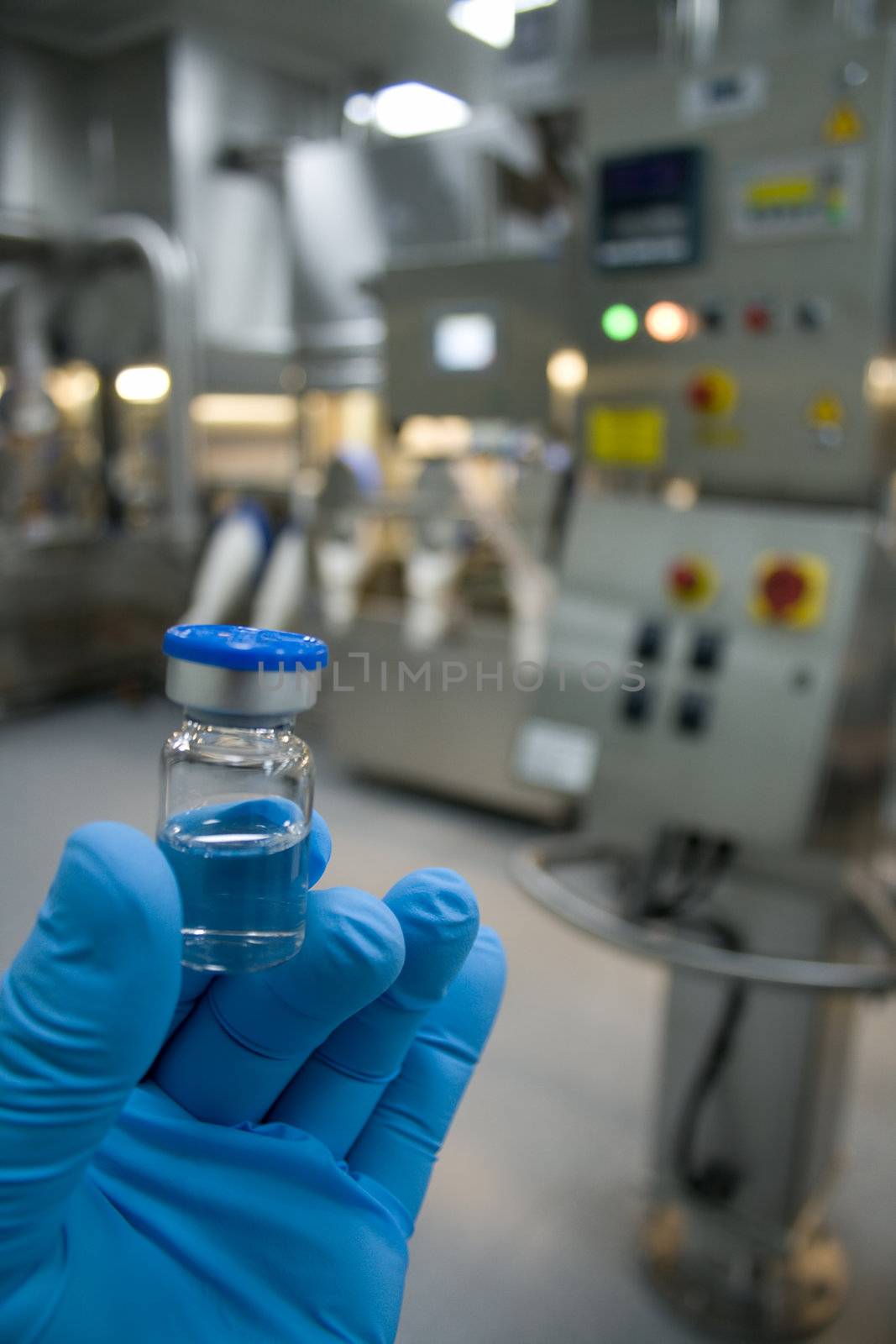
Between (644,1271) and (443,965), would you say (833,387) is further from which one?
(644,1271)

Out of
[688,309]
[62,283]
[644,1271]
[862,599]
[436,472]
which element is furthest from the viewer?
[436,472]

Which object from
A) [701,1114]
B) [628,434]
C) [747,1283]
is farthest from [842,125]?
[747,1283]

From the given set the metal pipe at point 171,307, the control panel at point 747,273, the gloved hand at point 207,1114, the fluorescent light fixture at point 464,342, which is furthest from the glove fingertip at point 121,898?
the fluorescent light fixture at point 464,342

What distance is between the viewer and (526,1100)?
1784 mm

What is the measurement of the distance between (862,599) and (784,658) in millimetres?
117

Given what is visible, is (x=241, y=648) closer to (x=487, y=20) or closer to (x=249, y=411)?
(x=487, y=20)

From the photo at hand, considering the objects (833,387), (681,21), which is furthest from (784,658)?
(681,21)

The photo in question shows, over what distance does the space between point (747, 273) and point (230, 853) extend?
45.5 inches

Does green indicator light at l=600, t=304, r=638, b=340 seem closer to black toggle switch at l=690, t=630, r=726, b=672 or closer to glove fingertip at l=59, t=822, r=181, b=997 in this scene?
black toggle switch at l=690, t=630, r=726, b=672

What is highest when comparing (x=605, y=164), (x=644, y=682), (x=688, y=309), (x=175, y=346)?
(x=605, y=164)

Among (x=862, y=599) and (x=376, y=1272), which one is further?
(x=862, y=599)

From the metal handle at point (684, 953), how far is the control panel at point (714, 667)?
0.50 ft

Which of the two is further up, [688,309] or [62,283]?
[688,309]

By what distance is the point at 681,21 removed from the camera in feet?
4.39
